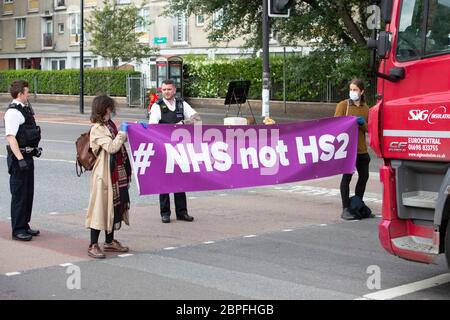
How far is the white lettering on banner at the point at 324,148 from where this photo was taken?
1011 centimetres

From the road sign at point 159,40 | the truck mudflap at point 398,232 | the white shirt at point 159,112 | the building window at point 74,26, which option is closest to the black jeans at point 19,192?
the white shirt at point 159,112

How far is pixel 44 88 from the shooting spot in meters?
49.1

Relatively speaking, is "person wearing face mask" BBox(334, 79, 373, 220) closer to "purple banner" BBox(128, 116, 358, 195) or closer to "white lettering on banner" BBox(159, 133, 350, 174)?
"purple banner" BBox(128, 116, 358, 195)

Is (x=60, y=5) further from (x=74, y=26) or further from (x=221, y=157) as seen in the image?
(x=221, y=157)

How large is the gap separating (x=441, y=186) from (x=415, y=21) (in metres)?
1.55

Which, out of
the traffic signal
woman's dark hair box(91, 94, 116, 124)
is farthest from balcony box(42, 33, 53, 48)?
woman's dark hair box(91, 94, 116, 124)

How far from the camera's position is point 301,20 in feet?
76.0

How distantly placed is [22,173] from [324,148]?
13.6ft

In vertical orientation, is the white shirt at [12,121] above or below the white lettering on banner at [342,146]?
above

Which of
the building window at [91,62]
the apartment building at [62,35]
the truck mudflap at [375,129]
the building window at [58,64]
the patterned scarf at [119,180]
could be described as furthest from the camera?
the building window at [58,64]

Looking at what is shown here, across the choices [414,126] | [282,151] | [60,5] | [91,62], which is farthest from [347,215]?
[60,5]

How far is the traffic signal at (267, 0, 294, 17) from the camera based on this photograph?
14612 millimetres

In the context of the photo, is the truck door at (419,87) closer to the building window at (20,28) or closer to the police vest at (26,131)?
the police vest at (26,131)
